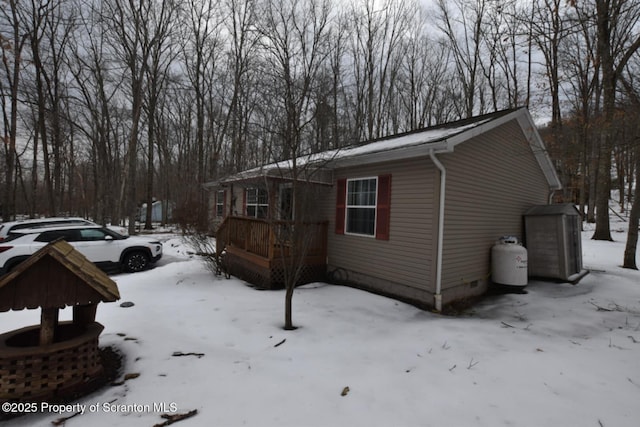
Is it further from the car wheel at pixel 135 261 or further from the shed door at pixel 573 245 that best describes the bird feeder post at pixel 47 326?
the shed door at pixel 573 245

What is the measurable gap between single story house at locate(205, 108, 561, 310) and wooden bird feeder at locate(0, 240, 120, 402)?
2459mm

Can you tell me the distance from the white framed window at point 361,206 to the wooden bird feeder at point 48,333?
16.1 feet

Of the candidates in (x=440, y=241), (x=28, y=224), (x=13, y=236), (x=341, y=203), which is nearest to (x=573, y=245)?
(x=440, y=241)

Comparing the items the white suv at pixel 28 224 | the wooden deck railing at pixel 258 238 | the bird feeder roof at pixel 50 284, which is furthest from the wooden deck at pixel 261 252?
the white suv at pixel 28 224

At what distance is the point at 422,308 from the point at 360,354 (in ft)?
7.73

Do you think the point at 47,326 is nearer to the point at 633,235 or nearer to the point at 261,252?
the point at 261,252

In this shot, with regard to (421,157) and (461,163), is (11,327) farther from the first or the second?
(461,163)

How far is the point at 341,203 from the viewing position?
23.4 ft

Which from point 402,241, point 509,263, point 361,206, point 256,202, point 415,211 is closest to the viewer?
point 415,211

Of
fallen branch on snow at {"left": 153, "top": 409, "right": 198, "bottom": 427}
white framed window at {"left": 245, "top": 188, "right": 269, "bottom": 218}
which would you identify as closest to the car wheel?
white framed window at {"left": 245, "top": 188, "right": 269, "bottom": 218}

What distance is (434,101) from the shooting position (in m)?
21.0

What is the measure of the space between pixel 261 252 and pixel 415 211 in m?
3.61

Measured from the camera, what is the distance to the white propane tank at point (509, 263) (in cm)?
648

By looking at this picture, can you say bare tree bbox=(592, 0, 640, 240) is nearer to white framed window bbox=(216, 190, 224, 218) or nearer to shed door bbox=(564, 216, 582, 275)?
shed door bbox=(564, 216, 582, 275)
